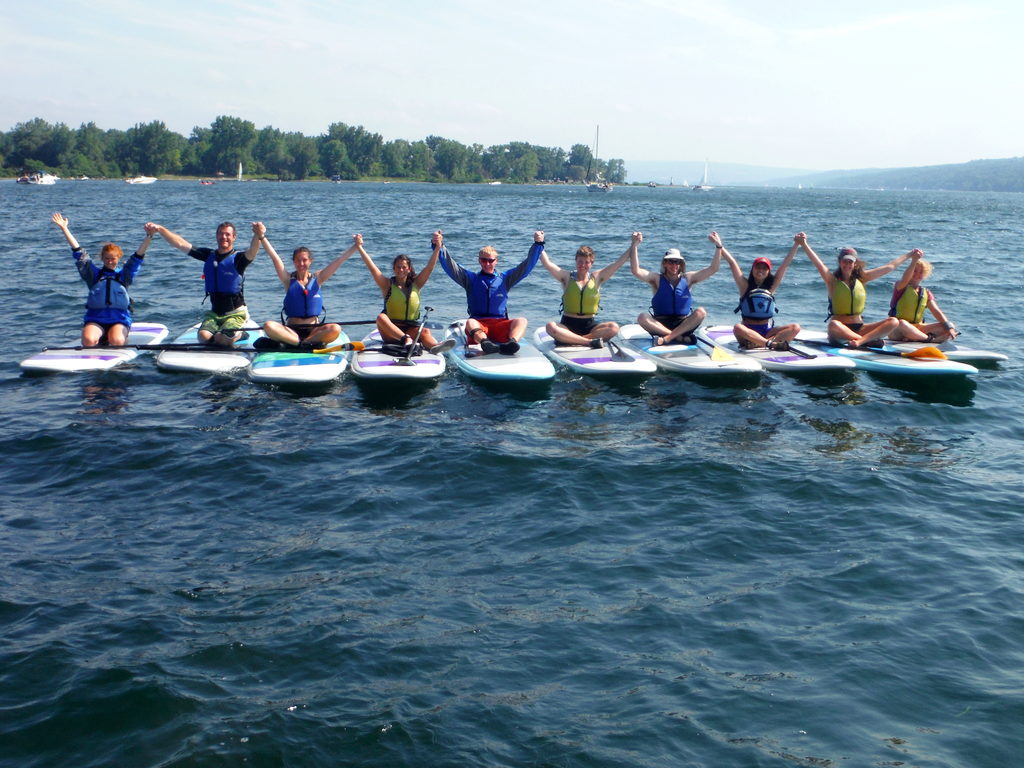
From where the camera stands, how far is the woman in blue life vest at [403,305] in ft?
38.9

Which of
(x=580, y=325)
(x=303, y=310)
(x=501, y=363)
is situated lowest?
(x=501, y=363)

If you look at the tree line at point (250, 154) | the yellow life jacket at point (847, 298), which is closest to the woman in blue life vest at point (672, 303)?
the yellow life jacket at point (847, 298)

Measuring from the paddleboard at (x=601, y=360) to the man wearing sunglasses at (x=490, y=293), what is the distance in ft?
1.99

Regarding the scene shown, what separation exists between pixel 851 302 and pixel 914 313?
102cm

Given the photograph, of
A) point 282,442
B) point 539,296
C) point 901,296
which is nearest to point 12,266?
point 539,296

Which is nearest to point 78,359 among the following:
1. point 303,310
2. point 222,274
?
point 222,274

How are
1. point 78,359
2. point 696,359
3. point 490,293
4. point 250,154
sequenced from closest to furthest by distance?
1. point 78,359
2. point 696,359
3. point 490,293
4. point 250,154

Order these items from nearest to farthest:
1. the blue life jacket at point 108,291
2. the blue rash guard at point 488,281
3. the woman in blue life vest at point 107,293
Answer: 1. the woman in blue life vest at point 107,293
2. the blue life jacket at point 108,291
3. the blue rash guard at point 488,281

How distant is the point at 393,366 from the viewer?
1110 centimetres

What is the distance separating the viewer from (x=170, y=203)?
57375 mm

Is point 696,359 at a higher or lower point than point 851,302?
lower

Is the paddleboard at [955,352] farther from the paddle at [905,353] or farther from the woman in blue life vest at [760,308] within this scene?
the woman in blue life vest at [760,308]

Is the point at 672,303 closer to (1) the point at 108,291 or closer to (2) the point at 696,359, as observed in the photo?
(2) the point at 696,359

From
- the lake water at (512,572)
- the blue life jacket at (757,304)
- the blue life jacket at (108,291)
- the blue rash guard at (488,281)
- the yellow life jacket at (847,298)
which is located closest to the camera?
the lake water at (512,572)
